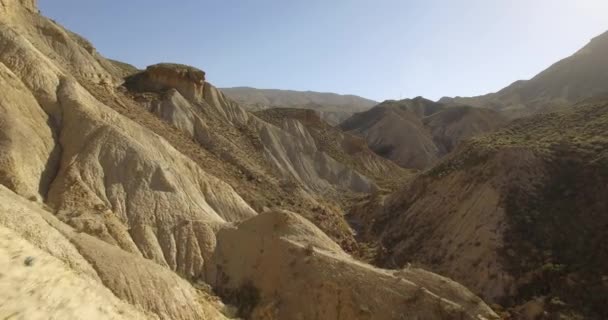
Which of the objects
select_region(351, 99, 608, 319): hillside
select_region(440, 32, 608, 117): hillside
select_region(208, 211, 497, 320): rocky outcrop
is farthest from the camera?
select_region(440, 32, 608, 117): hillside

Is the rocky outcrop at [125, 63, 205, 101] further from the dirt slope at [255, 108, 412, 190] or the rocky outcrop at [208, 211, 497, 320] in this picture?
the rocky outcrop at [208, 211, 497, 320]

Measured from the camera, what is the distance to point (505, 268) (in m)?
25.9

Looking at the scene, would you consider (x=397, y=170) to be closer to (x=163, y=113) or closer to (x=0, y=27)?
(x=163, y=113)

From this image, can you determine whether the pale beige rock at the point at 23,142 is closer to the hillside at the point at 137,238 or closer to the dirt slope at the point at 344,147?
the hillside at the point at 137,238

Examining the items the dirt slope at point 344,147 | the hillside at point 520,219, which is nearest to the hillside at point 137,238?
the hillside at point 520,219

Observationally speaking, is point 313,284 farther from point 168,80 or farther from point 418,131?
point 418,131

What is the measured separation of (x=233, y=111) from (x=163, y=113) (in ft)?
39.8

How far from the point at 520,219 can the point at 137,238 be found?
20.0m

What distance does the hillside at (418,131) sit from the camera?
83.4m

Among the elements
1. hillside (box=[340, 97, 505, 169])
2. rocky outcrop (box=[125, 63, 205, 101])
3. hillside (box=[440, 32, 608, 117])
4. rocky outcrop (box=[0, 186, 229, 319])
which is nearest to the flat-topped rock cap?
rocky outcrop (box=[125, 63, 205, 101])

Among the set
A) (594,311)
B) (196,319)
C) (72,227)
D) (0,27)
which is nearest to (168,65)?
(0,27)

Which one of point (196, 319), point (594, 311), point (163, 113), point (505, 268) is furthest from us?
point (163, 113)

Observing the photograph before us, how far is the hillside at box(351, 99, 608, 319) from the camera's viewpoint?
24266 mm

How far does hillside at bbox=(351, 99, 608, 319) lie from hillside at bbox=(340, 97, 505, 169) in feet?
142
